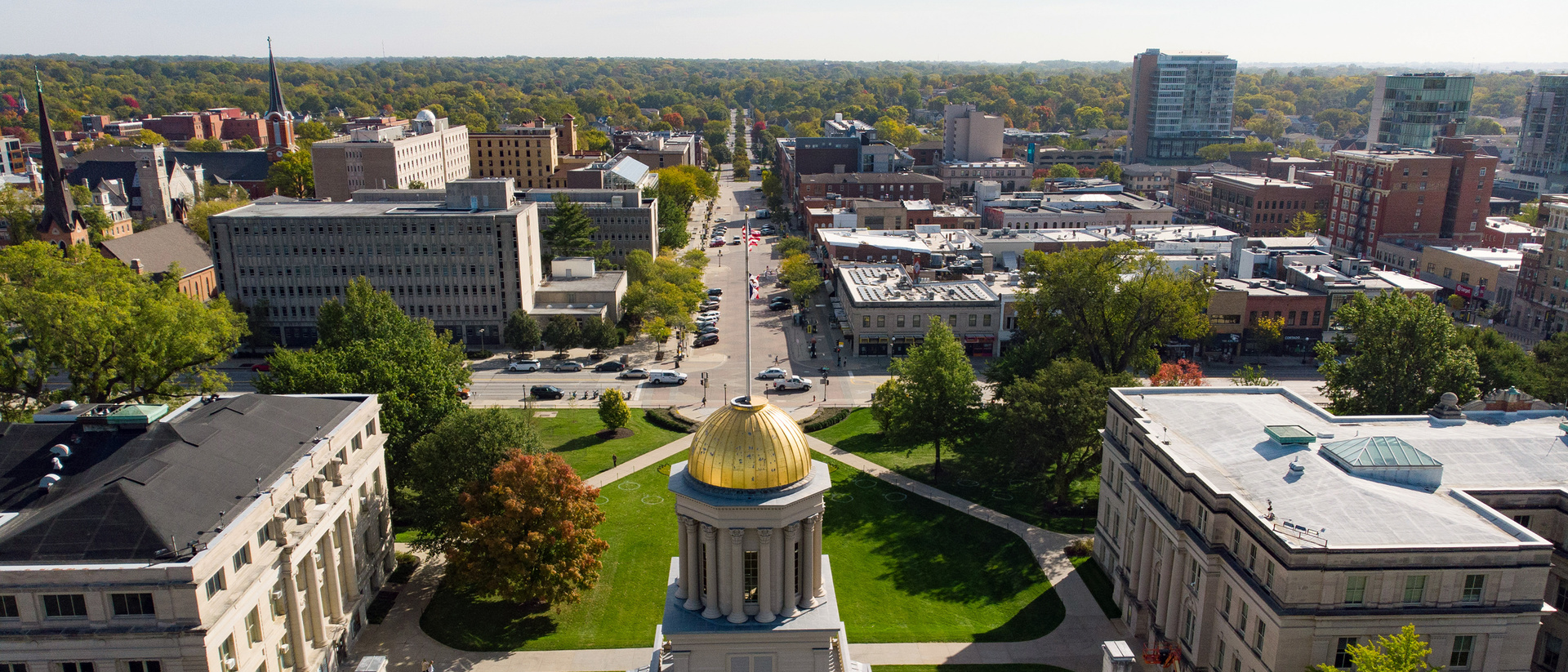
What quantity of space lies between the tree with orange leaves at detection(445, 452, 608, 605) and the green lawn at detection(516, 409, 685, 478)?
2027 centimetres

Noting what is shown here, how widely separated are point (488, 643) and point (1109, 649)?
1196 inches

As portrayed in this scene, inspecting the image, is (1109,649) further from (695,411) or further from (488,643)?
(695,411)

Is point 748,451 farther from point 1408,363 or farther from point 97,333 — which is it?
point 1408,363

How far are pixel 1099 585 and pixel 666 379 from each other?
48037 mm

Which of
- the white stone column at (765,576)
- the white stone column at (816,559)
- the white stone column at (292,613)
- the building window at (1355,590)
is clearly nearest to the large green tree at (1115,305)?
the building window at (1355,590)

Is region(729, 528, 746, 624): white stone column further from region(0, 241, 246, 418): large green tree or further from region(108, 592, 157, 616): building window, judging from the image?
region(0, 241, 246, 418): large green tree

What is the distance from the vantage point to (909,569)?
5588cm

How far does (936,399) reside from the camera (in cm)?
6619

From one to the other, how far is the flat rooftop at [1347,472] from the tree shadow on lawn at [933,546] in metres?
12.1

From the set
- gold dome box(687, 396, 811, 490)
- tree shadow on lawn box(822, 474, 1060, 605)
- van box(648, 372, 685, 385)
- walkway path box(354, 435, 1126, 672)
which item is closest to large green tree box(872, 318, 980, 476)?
tree shadow on lawn box(822, 474, 1060, 605)

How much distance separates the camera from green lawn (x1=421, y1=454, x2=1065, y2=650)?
4928 cm

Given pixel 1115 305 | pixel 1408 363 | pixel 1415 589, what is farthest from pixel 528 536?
pixel 1408 363

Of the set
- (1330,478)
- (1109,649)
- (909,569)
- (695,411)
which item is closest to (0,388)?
(695,411)

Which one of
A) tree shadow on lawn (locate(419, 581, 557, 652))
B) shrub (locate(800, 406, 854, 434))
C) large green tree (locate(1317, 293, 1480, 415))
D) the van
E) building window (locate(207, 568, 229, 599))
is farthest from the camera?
the van
